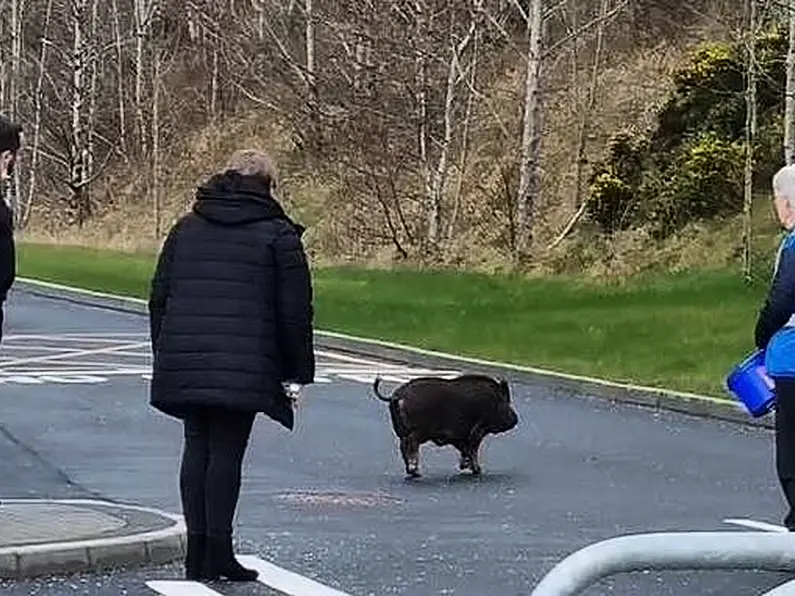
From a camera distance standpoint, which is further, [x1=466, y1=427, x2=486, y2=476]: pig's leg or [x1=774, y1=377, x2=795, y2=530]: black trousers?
[x1=466, y1=427, x2=486, y2=476]: pig's leg

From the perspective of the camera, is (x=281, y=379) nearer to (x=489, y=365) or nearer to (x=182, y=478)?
(x=182, y=478)

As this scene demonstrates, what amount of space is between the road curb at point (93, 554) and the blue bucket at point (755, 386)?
2724 millimetres

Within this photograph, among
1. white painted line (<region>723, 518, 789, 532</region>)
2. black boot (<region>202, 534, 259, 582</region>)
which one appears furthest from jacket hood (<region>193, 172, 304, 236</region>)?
white painted line (<region>723, 518, 789, 532</region>)

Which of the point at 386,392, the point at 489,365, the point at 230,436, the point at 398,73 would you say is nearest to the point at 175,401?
the point at 230,436

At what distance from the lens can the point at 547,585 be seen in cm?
381

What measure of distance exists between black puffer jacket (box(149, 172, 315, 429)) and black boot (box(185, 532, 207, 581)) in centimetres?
56

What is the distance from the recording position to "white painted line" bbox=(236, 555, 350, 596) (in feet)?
29.6

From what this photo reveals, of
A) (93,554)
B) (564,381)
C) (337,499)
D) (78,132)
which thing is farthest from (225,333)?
(78,132)

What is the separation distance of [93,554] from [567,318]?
18.2 m

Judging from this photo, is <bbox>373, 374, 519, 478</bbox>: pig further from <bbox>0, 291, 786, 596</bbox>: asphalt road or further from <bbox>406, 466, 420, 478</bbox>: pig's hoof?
<bbox>0, 291, 786, 596</bbox>: asphalt road

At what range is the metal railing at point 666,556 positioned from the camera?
3854 mm

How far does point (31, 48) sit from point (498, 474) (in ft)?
192

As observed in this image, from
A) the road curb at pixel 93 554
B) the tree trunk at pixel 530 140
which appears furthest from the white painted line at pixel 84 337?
the road curb at pixel 93 554

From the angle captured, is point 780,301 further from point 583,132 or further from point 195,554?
point 583,132
